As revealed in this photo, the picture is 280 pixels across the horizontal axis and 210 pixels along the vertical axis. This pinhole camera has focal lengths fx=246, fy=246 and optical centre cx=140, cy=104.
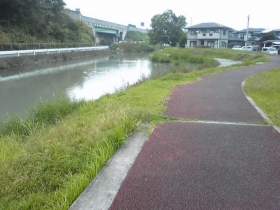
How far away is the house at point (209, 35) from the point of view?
49.7 metres

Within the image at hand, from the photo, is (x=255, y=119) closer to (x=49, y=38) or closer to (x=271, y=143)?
(x=271, y=143)

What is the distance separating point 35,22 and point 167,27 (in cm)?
3385

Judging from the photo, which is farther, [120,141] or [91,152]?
[120,141]

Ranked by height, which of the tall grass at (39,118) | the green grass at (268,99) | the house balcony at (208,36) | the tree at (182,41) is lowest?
the tall grass at (39,118)

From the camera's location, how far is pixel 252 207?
7.86 ft

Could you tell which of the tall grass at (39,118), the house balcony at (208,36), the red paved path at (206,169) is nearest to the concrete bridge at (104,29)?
the house balcony at (208,36)

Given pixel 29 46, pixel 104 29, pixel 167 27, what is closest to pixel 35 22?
pixel 29 46

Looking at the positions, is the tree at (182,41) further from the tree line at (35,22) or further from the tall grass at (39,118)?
the tall grass at (39,118)

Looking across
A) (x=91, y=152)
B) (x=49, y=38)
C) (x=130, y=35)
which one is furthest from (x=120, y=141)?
(x=130, y=35)

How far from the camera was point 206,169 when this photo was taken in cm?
311

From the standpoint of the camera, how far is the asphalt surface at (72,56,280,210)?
2480 mm

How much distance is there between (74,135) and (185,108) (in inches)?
122

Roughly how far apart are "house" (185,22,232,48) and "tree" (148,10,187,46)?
12.3 ft

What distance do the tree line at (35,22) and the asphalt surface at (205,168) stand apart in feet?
72.1
